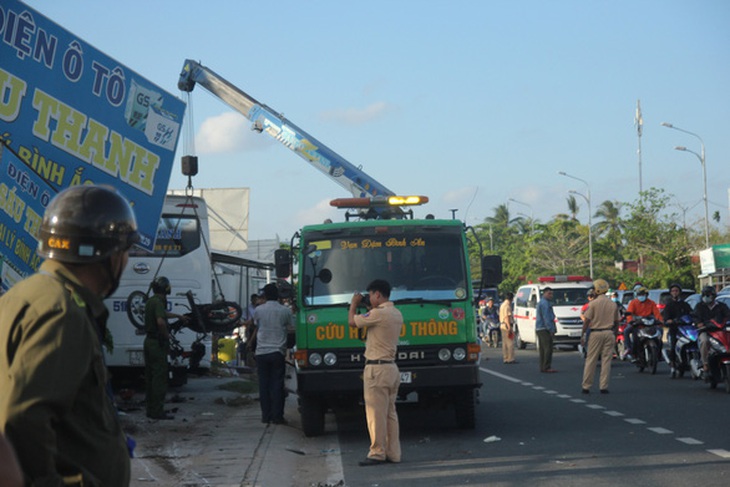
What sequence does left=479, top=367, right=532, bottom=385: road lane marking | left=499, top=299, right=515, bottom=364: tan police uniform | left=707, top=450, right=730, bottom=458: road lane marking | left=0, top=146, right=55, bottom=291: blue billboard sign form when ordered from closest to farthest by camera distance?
left=707, top=450, right=730, bottom=458: road lane marking
left=0, top=146, right=55, bottom=291: blue billboard sign
left=479, top=367, right=532, bottom=385: road lane marking
left=499, top=299, right=515, bottom=364: tan police uniform

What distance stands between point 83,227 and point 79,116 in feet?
31.6

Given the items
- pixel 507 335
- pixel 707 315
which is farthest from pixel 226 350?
pixel 707 315

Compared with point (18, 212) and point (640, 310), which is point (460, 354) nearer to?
point (18, 212)

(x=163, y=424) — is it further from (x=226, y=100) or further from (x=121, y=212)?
(x=226, y=100)

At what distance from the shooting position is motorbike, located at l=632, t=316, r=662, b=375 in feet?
77.8

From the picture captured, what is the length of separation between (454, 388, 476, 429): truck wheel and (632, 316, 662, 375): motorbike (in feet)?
34.9

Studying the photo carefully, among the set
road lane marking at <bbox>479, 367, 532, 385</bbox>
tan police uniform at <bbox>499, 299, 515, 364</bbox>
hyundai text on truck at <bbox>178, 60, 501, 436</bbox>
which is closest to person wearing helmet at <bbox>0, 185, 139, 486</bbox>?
hyundai text on truck at <bbox>178, 60, 501, 436</bbox>

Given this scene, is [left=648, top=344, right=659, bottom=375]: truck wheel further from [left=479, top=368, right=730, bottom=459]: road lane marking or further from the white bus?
the white bus

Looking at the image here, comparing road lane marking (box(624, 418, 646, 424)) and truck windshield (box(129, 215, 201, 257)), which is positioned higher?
truck windshield (box(129, 215, 201, 257))

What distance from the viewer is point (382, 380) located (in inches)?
442

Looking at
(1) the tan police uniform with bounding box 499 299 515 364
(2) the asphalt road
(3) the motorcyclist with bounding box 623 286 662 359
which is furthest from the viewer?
(1) the tan police uniform with bounding box 499 299 515 364

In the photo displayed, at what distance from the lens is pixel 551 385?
21141 millimetres

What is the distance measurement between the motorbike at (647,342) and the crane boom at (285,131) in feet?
23.6

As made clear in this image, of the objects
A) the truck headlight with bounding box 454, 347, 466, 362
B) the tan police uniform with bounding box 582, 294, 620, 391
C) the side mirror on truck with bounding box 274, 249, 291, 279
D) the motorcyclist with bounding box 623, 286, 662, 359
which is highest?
the side mirror on truck with bounding box 274, 249, 291, 279
